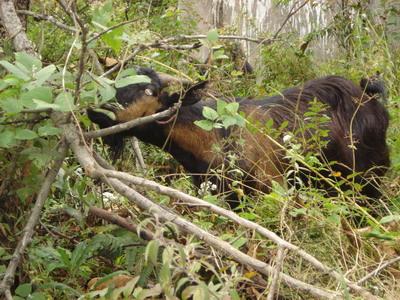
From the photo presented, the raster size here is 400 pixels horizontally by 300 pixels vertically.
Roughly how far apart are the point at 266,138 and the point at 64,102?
380 cm

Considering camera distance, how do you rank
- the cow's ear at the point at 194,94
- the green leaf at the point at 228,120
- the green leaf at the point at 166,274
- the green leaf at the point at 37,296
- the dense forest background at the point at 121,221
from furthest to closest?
1. the cow's ear at the point at 194,94
2. the green leaf at the point at 228,120
3. the green leaf at the point at 37,296
4. the dense forest background at the point at 121,221
5. the green leaf at the point at 166,274

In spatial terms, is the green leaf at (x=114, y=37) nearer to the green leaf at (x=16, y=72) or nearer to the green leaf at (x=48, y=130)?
the green leaf at (x=16, y=72)

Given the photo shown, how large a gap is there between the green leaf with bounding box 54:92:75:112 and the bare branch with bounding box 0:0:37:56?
876 mm

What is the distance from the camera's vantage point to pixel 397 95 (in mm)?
9109

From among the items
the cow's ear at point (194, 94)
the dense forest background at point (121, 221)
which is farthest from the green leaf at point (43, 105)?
the cow's ear at point (194, 94)

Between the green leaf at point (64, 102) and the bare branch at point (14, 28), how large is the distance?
0.88 meters

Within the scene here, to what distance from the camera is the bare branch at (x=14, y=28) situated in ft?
15.2

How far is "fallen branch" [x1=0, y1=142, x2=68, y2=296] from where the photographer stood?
4105 mm

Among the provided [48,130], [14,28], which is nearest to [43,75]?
[48,130]

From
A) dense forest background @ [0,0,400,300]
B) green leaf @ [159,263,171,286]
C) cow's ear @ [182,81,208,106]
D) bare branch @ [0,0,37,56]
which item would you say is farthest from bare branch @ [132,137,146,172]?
green leaf @ [159,263,171,286]

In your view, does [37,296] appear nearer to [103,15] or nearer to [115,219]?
[115,219]

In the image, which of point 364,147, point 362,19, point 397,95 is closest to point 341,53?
point 362,19

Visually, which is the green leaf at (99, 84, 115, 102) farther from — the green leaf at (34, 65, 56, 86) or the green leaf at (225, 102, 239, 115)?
the green leaf at (225, 102, 239, 115)

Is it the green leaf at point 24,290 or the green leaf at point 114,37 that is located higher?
the green leaf at point 114,37
